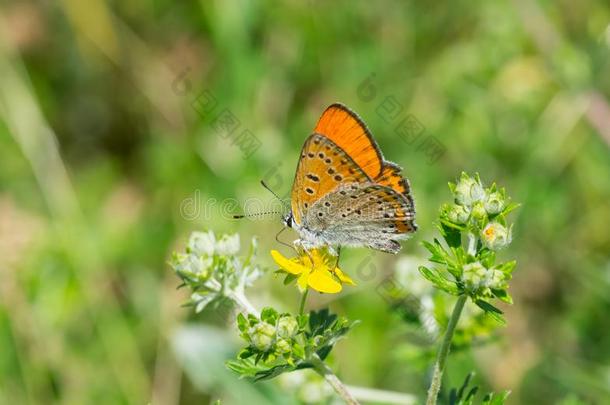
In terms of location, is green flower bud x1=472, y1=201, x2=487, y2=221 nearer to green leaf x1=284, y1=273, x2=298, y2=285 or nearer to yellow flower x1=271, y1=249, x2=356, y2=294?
yellow flower x1=271, y1=249, x2=356, y2=294

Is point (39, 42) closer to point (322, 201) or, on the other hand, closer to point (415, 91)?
point (415, 91)

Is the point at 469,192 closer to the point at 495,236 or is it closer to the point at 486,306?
the point at 495,236

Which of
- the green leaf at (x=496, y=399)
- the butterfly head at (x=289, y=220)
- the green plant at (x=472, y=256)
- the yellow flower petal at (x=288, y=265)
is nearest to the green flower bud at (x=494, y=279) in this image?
the green plant at (x=472, y=256)

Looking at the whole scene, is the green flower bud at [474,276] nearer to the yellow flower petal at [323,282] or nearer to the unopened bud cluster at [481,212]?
the unopened bud cluster at [481,212]

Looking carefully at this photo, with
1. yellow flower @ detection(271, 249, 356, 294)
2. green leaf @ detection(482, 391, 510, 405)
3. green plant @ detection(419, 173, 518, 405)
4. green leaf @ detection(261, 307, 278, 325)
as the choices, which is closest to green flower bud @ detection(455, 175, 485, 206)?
green plant @ detection(419, 173, 518, 405)

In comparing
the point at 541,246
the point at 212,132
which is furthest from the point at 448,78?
the point at 212,132

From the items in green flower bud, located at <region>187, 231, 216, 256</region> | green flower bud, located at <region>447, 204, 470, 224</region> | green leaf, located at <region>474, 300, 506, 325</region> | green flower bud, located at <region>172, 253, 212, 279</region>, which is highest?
green flower bud, located at <region>187, 231, 216, 256</region>
